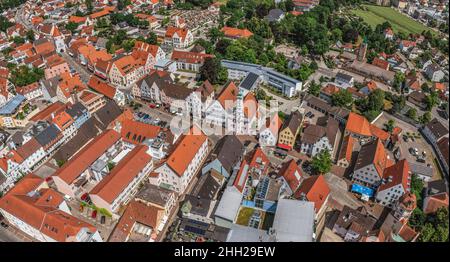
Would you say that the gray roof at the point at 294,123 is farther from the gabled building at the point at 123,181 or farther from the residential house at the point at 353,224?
the gabled building at the point at 123,181

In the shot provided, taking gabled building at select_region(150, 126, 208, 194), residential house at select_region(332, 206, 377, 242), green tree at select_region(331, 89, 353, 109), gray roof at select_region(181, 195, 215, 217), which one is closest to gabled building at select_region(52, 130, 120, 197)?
gabled building at select_region(150, 126, 208, 194)

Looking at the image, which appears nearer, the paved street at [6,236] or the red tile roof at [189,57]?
the paved street at [6,236]

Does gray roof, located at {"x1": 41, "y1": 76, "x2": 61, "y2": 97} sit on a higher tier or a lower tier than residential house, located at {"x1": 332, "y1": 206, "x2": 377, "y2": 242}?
higher

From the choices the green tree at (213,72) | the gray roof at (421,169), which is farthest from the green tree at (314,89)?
the gray roof at (421,169)

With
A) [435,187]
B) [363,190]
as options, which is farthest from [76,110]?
[435,187]

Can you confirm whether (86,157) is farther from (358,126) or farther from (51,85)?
(358,126)

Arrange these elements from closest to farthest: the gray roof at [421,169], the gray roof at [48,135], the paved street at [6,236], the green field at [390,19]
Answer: the paved street at [6,236] < the gray roof at [421,169] < the gray roof at [48,135] < the green field at [390,19]

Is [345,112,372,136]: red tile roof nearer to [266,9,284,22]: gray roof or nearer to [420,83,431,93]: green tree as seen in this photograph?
[420,83,431,93]: green tree
